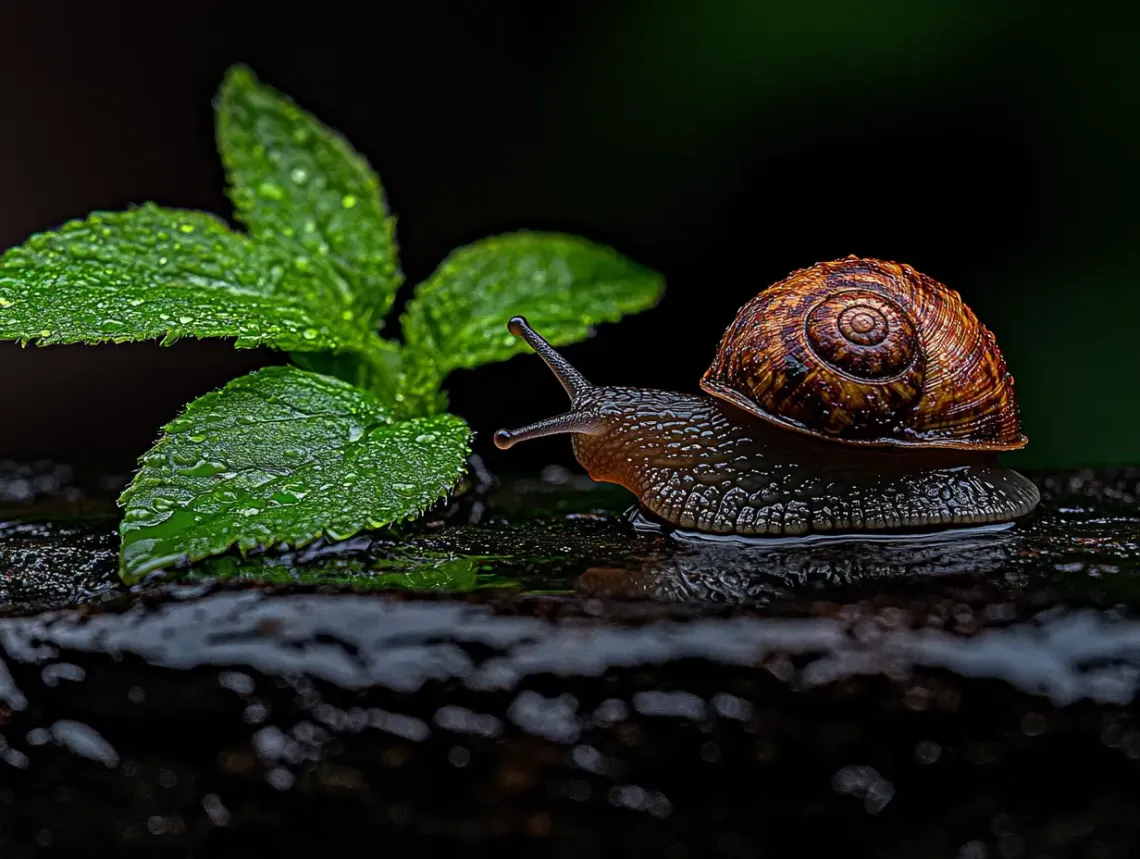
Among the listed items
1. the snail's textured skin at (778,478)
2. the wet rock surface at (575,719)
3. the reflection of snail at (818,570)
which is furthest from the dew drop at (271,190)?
the reflection of snail at (818,570)

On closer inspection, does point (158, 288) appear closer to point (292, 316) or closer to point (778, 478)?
point (292, 316)

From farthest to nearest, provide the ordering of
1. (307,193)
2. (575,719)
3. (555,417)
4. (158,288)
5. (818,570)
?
(307,193) → (555,417) → (158,288) → (818,570) → (575,719)

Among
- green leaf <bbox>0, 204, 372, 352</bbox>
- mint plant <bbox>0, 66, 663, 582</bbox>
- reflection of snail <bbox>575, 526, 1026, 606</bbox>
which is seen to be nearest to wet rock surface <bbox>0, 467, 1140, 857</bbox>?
reflection of snail <bbox>575, 526, 1026, 606</bbox>

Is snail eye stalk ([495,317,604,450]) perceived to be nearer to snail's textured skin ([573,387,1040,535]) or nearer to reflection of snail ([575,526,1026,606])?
snail's textured skin ([573,387,1040,535])

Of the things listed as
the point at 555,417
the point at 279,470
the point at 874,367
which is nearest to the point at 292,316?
the point at 279,470

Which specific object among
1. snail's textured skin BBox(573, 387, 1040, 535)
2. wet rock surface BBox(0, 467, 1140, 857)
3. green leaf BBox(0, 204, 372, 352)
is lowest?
wet rock surface BBox(0, 467, 1140, 857)

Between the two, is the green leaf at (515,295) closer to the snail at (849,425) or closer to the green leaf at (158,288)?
the green leaf at (158,288)
